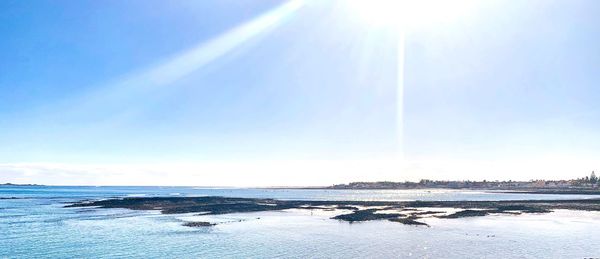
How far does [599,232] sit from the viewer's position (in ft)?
176

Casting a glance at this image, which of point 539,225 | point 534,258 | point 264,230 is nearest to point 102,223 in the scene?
point 264,230

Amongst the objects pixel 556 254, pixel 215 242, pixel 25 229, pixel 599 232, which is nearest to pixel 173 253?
pixel 215 242

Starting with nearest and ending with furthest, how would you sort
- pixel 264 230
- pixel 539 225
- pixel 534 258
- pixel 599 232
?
pixel 534 258, pixel 599 232, pixel 264 230, pixel 539 225

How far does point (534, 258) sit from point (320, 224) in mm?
31422

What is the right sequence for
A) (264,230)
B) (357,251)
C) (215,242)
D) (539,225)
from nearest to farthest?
(357,251) < (215,242) < (264,230) < (539,225)

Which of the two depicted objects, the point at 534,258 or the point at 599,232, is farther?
the point at 599,232

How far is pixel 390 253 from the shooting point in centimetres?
4000

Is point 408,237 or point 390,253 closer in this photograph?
point 390,253

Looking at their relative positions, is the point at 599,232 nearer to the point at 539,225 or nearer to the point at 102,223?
the point at 539,225

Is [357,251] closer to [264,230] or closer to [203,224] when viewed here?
[264,230]

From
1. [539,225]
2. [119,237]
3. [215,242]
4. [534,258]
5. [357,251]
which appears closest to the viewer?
[534,258]

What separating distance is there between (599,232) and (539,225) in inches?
333

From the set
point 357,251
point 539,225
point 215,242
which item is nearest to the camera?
point 357,251

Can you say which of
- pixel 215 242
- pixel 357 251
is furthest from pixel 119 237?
pixel 357 251
